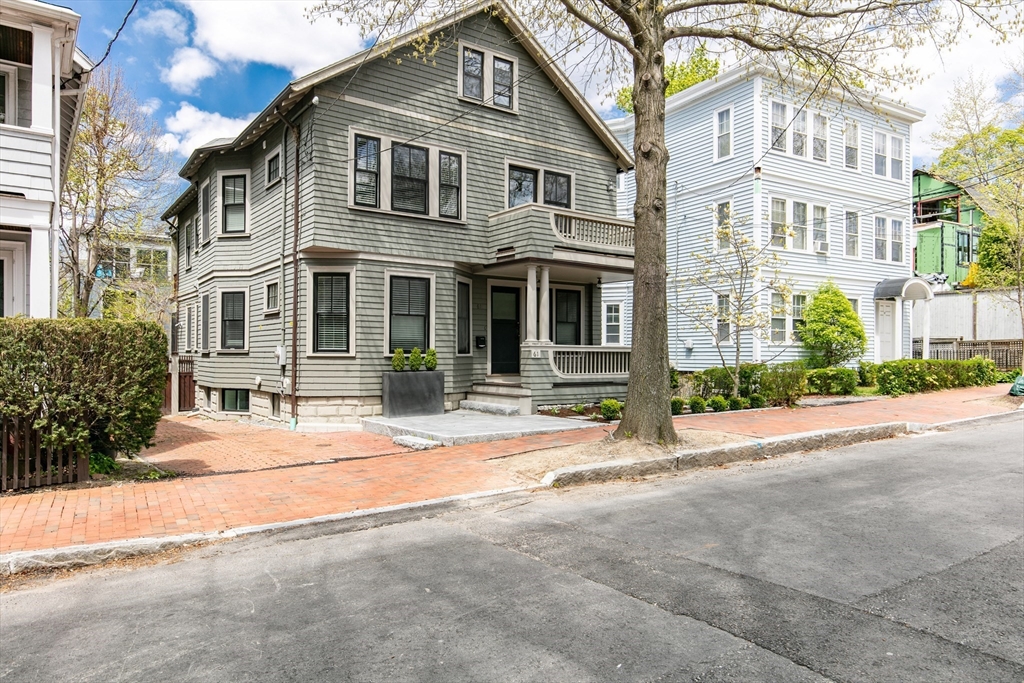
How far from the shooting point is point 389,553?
5324mm

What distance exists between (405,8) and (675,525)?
9.01 m

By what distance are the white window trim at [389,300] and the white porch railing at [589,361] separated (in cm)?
287

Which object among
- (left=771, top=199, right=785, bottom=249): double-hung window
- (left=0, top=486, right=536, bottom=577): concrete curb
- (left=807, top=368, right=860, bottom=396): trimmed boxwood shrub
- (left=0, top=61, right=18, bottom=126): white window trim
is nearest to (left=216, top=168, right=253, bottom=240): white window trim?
(left=0, top=61, right=18, bottom=126): white window trim

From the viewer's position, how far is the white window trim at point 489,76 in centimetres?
1631

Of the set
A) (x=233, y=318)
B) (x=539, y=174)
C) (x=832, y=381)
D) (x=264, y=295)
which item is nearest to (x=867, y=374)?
(x=832, y=381)

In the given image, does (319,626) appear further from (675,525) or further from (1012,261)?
(1012,261)

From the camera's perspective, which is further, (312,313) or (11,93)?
(312,313)

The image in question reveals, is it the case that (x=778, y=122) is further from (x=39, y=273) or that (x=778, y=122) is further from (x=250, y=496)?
(x=39, y=273)

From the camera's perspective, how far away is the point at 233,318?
706 inches

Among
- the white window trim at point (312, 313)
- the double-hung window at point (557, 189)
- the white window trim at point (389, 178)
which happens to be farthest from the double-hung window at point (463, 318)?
the double-hung window at point (557, 189)

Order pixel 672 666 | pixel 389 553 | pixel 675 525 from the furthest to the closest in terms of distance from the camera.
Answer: pixel 675 525 → pixel 389 553 → pixel 672 666

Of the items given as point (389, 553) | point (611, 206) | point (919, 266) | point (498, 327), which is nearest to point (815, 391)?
point (611, 206)

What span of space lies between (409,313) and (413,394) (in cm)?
193

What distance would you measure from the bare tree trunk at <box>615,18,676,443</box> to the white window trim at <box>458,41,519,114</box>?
23.7 feet
